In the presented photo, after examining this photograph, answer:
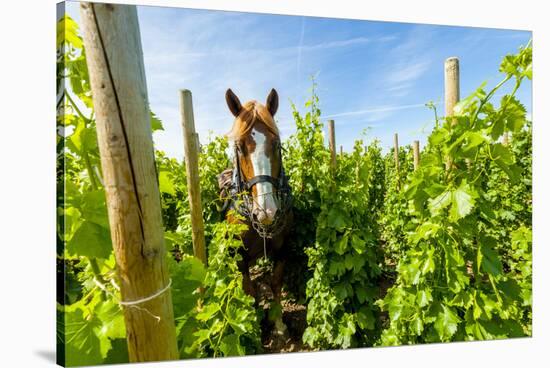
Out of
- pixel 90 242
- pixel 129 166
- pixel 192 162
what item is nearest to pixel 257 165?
pixel 192 162

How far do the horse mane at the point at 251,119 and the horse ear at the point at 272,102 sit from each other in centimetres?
5

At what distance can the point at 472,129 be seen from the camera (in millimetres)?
1776

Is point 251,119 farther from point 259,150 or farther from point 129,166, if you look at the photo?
point 129,166

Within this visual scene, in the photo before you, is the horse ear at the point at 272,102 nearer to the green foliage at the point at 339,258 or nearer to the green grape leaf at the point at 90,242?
the green foliage at the point at 339,258

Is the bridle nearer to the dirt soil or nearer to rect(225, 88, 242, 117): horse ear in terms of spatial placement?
rect(225, 88, 242, 117): horse ear

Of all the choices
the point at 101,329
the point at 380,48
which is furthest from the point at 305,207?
the point at 101,329

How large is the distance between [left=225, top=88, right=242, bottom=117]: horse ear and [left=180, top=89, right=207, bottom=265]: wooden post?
32cm

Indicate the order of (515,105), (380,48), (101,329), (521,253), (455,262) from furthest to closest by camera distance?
1. (521,253)
2. (380,48)
3. (455,262)
4. (515,105)
5. (101,329)

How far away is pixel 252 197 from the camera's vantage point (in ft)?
8.07

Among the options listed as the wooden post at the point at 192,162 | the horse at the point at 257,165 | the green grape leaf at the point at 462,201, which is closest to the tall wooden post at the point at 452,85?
the green grape leaf at the point at 462,201

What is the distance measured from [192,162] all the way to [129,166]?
144 cm

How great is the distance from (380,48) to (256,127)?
1019mm

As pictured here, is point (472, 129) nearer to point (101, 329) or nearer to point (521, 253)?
point (521, 253)

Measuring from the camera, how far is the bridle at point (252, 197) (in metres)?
2.46
